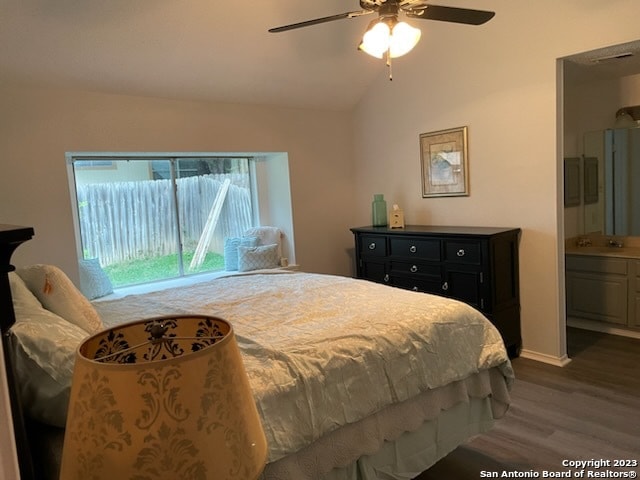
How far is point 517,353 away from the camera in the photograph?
152 inches

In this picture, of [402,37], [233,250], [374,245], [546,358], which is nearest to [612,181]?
[546,358]

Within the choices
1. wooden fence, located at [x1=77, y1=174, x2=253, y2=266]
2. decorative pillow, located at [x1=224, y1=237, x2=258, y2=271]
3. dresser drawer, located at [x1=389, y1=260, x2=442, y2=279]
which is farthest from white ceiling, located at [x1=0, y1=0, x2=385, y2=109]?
dresser drawer, located at [x1=389, y1=260, x2=442, y2=279]

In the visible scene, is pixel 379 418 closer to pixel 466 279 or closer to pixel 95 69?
pixel 466 279

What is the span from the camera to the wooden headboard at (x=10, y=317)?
37.8 inches

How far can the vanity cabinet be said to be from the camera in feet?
13.4

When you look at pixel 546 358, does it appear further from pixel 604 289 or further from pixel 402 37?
pixel 402 37

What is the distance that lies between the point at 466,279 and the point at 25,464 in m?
3.19

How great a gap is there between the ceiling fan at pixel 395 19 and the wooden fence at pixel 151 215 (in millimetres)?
2335

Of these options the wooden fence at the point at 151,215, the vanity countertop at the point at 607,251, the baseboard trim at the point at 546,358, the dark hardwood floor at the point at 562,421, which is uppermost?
the wooden fence at the point at 151,215

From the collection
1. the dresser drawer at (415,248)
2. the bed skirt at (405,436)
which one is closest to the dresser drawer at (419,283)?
the dresser drawer at (415,248)

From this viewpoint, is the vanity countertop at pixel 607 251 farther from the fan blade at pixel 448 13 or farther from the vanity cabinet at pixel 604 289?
the fan blade at pixel 448 13

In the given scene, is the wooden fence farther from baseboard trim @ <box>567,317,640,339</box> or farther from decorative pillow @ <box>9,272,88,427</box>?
baseboard trim @ <box>567,317,640,339</box>

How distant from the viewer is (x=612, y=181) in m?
4.62

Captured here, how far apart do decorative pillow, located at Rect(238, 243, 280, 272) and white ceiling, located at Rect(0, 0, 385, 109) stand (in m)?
1.37
